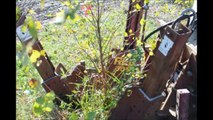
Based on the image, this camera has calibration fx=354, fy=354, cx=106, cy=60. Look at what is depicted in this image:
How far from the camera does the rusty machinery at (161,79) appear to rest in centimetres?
216

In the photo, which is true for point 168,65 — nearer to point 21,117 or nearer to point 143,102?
point 143,102

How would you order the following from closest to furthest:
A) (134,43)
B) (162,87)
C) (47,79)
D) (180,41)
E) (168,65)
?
1. (180,41)
2. (168,65)
3. (162,87)
4. (47,79)
5. (134,43)

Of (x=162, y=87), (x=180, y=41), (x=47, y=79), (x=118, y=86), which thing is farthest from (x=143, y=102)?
(x=47, y=79)

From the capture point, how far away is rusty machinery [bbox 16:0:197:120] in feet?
7.08

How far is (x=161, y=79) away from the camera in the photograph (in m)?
2.29

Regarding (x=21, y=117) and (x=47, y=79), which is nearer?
(x=21, y=117)

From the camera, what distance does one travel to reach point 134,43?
3.05m
